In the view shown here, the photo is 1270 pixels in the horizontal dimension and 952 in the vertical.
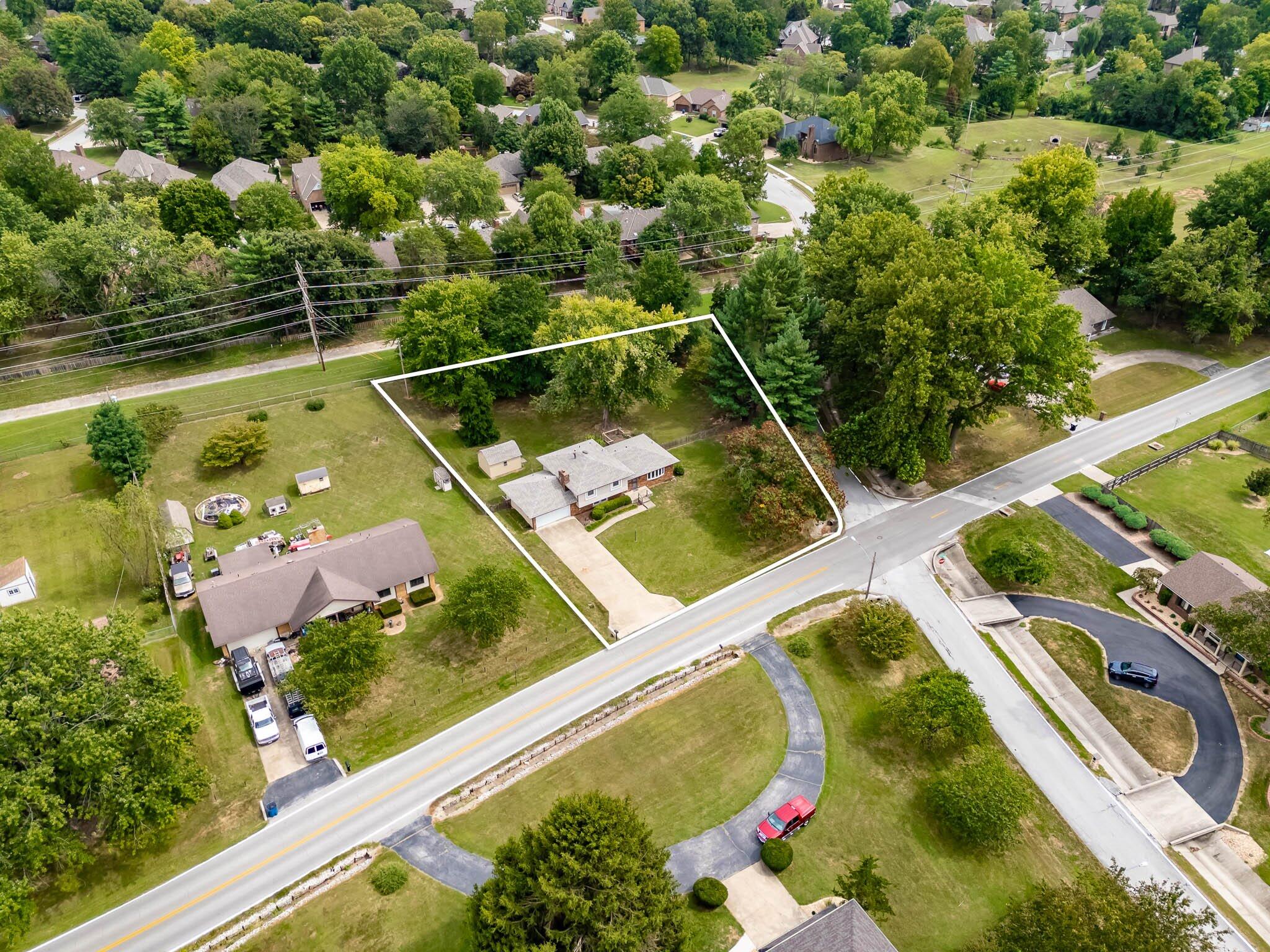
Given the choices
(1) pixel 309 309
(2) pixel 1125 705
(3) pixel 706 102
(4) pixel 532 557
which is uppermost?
(1) pixel 309 309

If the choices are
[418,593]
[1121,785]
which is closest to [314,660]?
[418,593]

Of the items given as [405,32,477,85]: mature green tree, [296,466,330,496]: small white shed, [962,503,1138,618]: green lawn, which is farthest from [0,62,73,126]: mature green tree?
[962,503,1138,618]: green lawn

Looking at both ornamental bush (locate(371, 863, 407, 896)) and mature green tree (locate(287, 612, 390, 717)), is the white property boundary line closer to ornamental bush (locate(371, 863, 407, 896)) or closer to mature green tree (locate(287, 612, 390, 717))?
mature green tree (locate(287, 612, 390, 717))

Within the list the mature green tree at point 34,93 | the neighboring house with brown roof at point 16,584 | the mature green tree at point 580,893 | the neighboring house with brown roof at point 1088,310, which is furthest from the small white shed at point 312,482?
the mature green tree at point 34,93

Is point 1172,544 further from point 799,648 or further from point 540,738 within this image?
point 540,738

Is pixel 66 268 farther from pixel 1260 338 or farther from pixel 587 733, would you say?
pixel 1260 338

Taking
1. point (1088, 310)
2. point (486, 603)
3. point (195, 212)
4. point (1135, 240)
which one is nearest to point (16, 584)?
point (486, 603)

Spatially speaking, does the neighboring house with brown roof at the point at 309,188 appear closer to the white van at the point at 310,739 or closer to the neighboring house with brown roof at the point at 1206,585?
the white van at the point at 310,739
